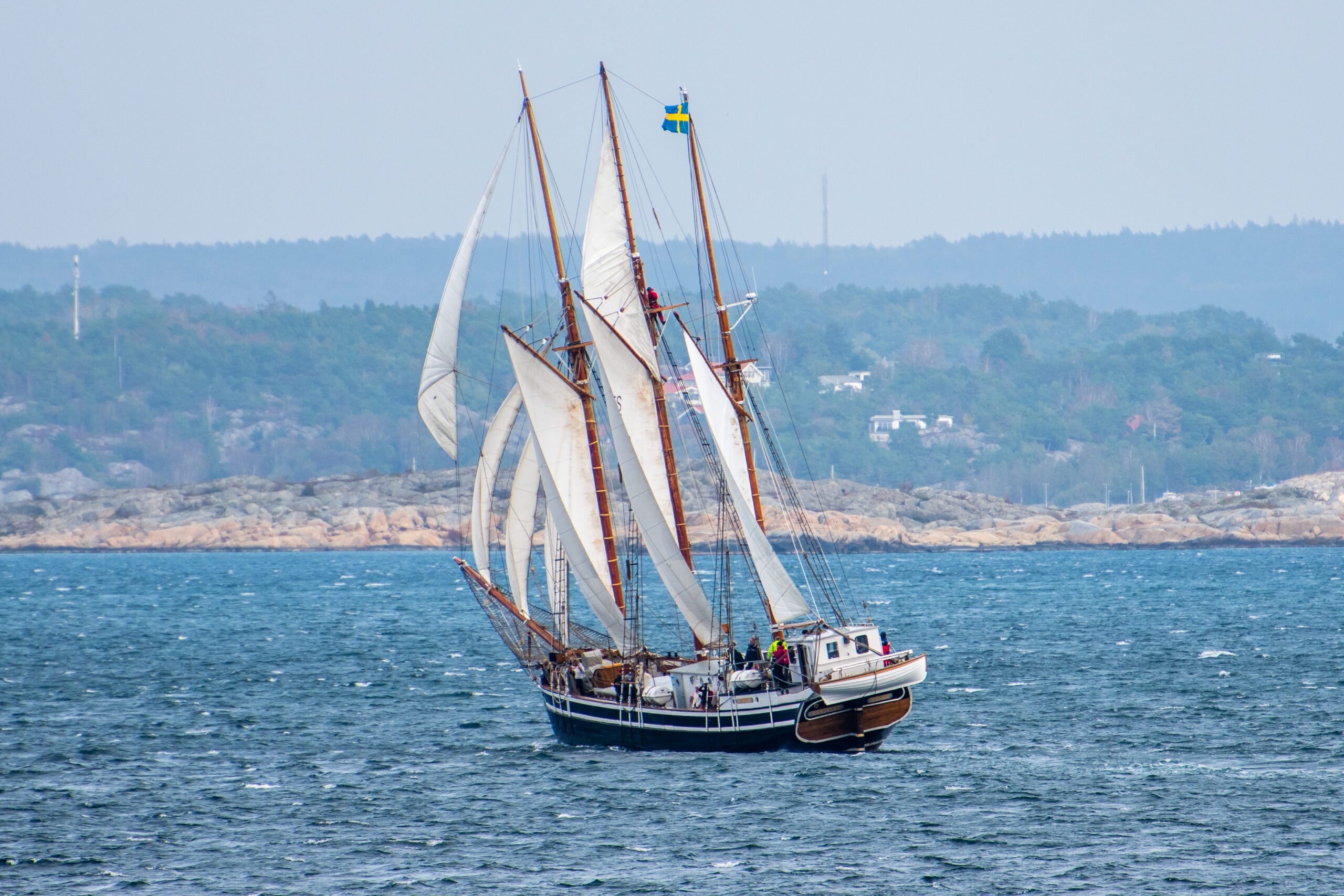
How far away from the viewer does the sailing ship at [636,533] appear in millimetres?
44062

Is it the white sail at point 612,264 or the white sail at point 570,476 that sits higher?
the white sail at point 612,264

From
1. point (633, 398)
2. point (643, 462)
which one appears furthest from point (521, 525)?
point (633, 398)

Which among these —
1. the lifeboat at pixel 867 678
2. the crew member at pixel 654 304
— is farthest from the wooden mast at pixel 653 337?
the lifeboat at pixel 867 678

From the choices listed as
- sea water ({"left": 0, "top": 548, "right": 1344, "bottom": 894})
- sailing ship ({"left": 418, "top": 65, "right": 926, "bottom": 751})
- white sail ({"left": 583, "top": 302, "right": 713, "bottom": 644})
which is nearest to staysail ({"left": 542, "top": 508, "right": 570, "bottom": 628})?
sailing ship ({"left": 418, "top": 65, "right": 926, "bottom": 751})

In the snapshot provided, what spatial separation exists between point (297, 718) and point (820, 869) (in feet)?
87.9

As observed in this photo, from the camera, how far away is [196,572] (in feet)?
537

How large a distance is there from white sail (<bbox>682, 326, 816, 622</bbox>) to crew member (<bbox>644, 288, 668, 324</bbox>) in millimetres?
3516

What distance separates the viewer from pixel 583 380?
51.9 metres

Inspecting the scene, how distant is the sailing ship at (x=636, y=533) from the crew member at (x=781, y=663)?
45mm

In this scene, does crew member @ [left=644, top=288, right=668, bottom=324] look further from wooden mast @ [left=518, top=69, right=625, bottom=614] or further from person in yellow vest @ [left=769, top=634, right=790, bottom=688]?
person in yellow vest @ [left=769, top=634, right=790, bottom=688]

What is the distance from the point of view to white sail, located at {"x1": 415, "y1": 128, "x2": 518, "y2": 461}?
49.8m

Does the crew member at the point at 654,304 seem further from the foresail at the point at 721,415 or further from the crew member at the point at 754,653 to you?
the crew member at the point at 754,653

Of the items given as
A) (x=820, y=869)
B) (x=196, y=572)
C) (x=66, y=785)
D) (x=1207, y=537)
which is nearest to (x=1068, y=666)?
(x=820, y=869)

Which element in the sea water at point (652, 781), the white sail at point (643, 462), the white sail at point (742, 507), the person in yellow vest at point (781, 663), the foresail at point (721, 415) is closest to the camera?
the sea water at point (652, 781)
